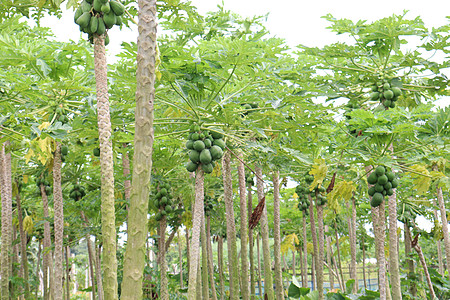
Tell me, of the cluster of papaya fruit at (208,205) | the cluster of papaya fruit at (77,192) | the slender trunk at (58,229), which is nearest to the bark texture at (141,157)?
the slender trunk at (58,229)

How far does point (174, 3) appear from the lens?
5125mm

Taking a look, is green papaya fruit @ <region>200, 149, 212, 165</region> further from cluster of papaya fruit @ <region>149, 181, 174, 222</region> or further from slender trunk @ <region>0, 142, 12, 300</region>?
slender trunk @ <region>0, 142, 12, 300</region>

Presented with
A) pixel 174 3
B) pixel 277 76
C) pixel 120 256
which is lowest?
pixel 120 256

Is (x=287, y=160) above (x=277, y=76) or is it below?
below

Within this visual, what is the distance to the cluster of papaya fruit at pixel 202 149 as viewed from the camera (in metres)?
5.71

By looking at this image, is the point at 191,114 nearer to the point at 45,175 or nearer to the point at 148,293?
the point at 45,175

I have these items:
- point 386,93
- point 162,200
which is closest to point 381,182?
point 386,93

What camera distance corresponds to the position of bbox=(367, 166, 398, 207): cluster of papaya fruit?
20.4 ft

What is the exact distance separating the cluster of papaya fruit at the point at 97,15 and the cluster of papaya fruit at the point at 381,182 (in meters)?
4.07

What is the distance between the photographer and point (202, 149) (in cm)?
575

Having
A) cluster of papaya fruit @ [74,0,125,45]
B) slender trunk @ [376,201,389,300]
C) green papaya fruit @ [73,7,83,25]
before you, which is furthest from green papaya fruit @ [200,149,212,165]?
slender trunk @ [376,201,389,300]

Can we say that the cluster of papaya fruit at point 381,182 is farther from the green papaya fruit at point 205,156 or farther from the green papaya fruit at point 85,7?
the green papaya fruit at point 85,7

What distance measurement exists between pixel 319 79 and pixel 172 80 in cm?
319

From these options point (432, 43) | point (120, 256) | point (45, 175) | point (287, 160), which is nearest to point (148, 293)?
point (120, 256)
